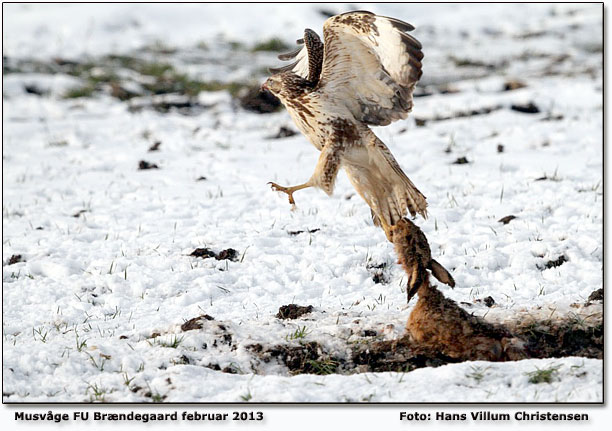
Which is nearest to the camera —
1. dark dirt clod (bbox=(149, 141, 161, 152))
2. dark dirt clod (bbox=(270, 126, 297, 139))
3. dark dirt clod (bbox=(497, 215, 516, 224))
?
dark dirt clod (bbox=(497, 215, 516, 224))

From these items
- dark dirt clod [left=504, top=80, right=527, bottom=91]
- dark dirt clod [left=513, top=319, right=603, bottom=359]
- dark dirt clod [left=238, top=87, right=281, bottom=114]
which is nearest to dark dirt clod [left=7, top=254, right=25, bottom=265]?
dark dirt clod [left=513, top=319, right=603, bottom=359]

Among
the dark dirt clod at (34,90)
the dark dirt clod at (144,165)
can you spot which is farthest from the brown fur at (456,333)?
the dark dirt clod at (34,90)

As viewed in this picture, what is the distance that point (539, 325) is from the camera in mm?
3988

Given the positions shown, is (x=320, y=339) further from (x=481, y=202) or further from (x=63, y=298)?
(x=481, y=202)

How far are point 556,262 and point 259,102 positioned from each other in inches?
278

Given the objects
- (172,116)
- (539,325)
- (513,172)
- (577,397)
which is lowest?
(577,397)

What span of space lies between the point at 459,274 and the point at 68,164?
5.29 meters

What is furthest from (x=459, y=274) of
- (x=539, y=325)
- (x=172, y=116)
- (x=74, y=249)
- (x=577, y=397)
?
(x=172, y=116)

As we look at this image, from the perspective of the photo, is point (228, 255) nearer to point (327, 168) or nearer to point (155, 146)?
point (327, 168)

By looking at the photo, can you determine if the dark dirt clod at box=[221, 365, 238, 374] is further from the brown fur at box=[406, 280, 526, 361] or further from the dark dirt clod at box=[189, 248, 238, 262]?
the dark dirt clod at box=[189, 248, 238, 262]

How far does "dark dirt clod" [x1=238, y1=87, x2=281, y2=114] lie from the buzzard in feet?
21.9

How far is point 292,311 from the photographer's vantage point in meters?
4.45

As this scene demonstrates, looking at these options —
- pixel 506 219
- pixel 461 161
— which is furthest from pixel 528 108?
pixel 506 219

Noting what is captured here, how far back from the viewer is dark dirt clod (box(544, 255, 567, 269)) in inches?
195
